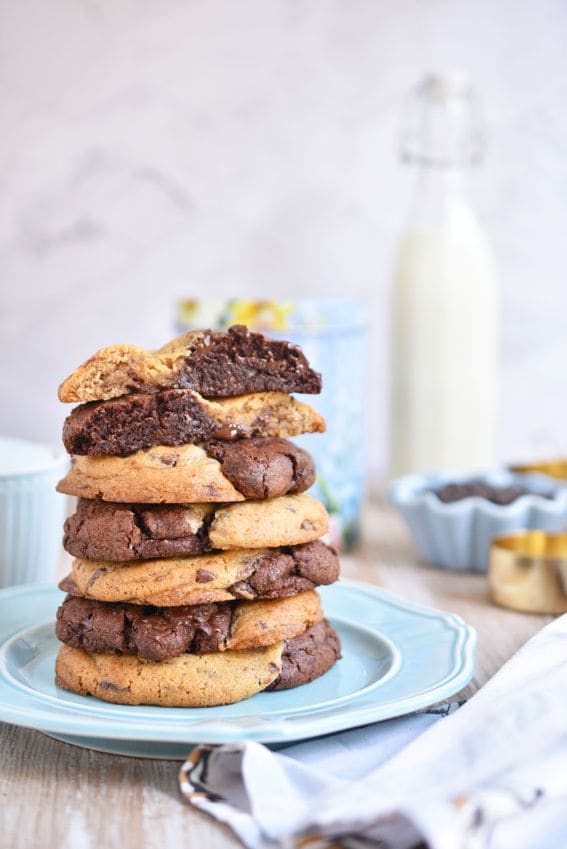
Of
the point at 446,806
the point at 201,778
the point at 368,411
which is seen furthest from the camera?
the point at 368,411

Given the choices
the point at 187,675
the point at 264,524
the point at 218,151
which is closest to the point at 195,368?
the point at 264,524

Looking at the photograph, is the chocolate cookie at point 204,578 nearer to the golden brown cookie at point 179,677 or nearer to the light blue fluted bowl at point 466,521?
the golden brown cookie at point 179,677

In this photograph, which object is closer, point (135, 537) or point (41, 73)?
point (135, 537)

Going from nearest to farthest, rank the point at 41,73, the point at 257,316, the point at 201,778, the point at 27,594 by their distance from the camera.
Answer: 1. the point at 201,778
2. the point at 27,594
3. the point at 257,316
4. the point at 41,73

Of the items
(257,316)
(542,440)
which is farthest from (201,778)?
(542,440)

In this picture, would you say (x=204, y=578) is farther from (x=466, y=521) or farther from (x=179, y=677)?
(x=466, y=521)

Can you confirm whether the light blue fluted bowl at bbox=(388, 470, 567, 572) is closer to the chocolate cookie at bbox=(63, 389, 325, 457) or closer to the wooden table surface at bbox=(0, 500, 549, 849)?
the wooden table surface at bbox=(0, 500, 549, 849)

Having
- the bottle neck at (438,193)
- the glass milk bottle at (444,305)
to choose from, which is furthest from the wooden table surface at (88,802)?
the bottle neck at (438,193)

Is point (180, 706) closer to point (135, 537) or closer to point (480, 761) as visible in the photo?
point (135, 537)
